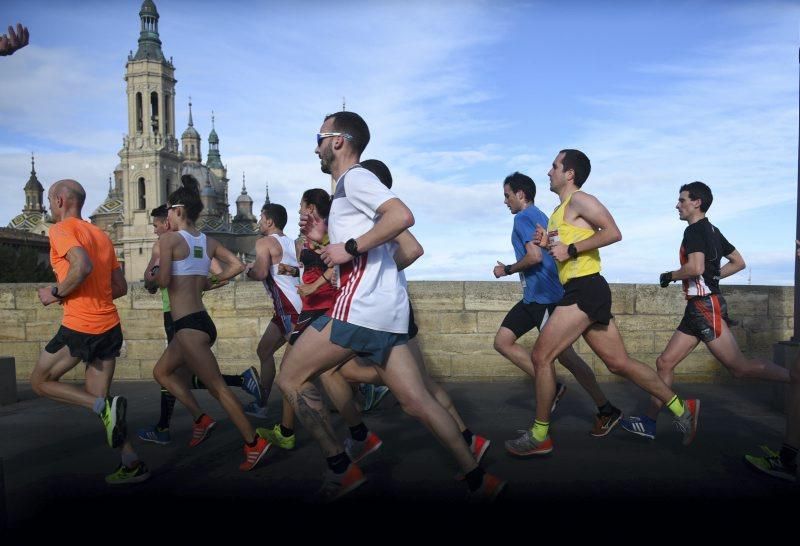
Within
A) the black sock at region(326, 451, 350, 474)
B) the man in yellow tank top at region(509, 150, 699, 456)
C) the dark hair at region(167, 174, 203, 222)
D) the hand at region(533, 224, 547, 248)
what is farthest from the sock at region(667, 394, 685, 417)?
the dark hair at region(167, 174, 203, 222)

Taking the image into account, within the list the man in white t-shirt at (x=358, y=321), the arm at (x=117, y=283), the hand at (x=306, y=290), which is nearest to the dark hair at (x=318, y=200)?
the hand at (x=306, y=290)

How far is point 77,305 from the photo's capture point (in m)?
5.22

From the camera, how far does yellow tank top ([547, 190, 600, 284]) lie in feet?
17.6

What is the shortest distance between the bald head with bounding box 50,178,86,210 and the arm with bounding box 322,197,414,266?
224 centimetres

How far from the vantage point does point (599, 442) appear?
584 centimetres

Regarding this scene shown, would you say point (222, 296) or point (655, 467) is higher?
point (222, 296)

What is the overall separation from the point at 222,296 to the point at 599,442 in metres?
5.50

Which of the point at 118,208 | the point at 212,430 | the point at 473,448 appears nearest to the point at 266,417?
the point at 212,430

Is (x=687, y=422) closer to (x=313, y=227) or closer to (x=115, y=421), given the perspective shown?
(x=313, y=227)

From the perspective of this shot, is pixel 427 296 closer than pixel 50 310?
Yes

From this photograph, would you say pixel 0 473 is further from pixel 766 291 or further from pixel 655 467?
pixel 766 291

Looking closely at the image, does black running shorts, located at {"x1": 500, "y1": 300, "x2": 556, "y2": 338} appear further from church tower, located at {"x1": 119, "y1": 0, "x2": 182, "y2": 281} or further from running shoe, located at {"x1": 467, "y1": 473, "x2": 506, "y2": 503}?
church tower, located at {"x1": 119, "y1": 0, "x2": 182, "y2": 281}

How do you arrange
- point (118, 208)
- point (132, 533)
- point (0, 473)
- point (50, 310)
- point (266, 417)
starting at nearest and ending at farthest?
point (0, 473) → point (132, 533) → point (266, 417) → point (50, 310) → point (118, 208)

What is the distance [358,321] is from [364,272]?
255 millimetres
